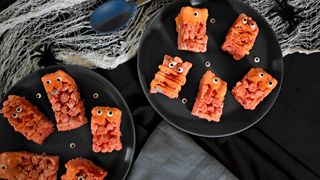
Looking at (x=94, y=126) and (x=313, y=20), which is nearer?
(x=94, y=126)

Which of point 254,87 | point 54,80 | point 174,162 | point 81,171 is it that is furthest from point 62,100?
point 254,87

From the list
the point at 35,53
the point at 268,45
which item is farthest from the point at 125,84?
the point at 268,45

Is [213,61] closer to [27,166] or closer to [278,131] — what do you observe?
[278,131]

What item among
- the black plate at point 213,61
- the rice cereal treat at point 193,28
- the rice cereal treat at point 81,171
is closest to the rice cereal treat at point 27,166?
the rice cereal treat at point 81,171

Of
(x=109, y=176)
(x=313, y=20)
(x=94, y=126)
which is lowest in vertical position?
(x=109, y=176)

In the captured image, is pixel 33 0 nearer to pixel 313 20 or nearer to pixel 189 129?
pixel 189 129

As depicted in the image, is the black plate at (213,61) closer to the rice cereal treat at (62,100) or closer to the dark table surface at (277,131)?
the dark table surface at (277,131)

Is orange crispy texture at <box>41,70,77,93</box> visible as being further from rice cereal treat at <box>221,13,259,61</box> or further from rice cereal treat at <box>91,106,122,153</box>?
rice cereal treat at <box>221,13,259,61</box>
